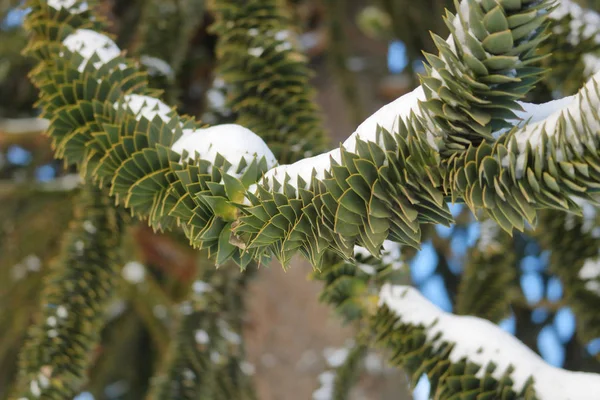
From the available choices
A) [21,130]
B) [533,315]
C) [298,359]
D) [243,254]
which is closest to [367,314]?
[243,254]

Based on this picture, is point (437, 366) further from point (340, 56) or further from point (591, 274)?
point (340, 56)

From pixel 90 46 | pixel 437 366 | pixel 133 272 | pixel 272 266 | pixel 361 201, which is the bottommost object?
pixel 272 266

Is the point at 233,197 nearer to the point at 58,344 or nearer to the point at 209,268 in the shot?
the point at 58,344

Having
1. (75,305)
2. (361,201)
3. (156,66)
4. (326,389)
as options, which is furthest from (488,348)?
(156,66)

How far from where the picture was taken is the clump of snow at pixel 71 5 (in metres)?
0.68

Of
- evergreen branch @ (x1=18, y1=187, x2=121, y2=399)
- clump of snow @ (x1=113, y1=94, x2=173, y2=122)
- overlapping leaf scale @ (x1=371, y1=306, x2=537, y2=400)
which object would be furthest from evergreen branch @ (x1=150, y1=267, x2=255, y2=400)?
clump of snow @ (x1=113, y1=94, x2=173, y2=122)

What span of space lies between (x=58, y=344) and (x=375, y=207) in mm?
527

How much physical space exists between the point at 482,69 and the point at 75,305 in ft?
2.05

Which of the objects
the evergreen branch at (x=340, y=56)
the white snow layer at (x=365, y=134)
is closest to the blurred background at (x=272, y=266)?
the evergreen branch at (x=340, y=56)

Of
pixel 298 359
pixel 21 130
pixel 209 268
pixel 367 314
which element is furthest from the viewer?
pixel 298 359

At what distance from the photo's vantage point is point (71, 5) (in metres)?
0.68

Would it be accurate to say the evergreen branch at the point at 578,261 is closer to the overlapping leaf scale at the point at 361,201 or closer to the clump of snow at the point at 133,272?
the overlapping leaf scale at the point at 361,201

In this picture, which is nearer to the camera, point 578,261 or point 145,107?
point 145,107

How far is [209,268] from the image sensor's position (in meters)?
1.02
